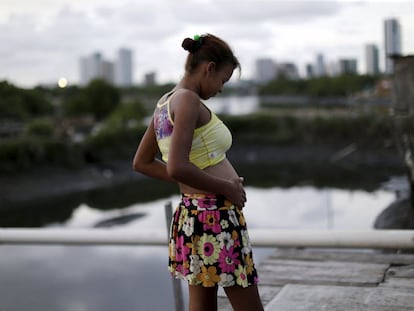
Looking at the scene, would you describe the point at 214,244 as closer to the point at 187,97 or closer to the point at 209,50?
the point at 187,97

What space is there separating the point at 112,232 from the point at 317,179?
27.0m

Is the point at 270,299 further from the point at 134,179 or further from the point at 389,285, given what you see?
the point at 134,179

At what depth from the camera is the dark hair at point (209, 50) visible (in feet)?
5.06

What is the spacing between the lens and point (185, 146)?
1484mm

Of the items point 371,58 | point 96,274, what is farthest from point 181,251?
point 371,58

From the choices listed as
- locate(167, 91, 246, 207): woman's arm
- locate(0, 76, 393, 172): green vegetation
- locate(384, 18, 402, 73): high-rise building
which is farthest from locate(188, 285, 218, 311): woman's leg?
locate(0, 76, 393, 172): green vegetation

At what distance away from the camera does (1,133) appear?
25.9 meters

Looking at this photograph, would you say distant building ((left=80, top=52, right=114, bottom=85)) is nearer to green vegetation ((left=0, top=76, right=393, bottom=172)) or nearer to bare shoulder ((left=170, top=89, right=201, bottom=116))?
green vegetation ((left=0, top=76, right=393, bottom=172))

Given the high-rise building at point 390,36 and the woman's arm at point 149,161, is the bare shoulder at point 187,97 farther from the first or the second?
the high-rise building at point 390,36

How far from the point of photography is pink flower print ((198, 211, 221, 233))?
1576 millimetres

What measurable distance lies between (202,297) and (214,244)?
155 mm

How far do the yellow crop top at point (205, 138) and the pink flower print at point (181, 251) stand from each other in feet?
0.64

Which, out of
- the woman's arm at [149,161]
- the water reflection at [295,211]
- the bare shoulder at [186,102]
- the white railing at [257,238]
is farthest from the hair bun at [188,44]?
the water reflection at [295,211]

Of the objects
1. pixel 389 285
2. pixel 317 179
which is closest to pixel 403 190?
pixel 389 285
